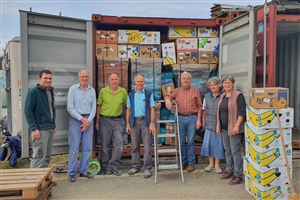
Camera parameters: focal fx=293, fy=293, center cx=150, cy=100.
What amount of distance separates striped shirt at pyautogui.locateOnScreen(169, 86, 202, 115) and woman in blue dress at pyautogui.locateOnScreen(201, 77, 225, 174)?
6.3 inches

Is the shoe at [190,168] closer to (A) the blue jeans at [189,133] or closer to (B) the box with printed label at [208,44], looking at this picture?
(A) the blue jeans at [189,133]

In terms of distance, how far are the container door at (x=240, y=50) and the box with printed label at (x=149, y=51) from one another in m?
1.32

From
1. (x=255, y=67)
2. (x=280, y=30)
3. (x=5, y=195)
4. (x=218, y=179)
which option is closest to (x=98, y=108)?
(x=5, y=195)

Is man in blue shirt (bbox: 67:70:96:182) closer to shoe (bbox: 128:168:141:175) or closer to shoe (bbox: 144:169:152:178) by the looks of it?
shoe (bbox: 128:168:141:175)

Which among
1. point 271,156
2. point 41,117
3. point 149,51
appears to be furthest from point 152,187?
point 149,51

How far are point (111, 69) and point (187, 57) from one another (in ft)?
5.26

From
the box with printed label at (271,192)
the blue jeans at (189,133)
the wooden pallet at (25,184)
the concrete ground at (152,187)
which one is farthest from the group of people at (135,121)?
the box with printed label at (271,192)

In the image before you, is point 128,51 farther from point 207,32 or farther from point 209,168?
point 209,168

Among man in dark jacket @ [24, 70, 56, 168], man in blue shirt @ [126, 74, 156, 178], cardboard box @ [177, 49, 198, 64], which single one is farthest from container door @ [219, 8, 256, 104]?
man in dark jacket @ [24, 70, 56, 168]

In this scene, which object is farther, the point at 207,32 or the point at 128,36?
the point at 207,32

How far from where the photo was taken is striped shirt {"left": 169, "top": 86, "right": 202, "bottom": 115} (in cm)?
542

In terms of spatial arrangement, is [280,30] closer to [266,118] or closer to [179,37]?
[179,37]

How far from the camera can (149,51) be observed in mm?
6062

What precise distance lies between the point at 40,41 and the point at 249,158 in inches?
151
